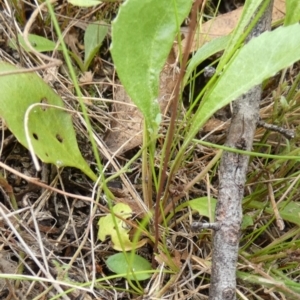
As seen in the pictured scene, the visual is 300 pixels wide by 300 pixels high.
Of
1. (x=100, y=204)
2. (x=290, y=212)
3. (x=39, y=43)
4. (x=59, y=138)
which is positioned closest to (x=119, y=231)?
(x=100, y=204)

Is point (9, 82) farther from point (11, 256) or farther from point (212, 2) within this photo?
point (212, 2)

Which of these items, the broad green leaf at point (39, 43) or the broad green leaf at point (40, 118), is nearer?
the broad green leaf at point (40, 118)

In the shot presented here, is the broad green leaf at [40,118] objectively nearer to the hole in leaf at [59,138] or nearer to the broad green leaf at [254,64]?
the hole in leaf at [59,138]

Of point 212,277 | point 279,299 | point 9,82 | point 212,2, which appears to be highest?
point 9,82

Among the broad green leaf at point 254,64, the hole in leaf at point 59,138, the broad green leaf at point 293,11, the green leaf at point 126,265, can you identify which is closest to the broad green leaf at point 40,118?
the hole in leaf at point 59,138

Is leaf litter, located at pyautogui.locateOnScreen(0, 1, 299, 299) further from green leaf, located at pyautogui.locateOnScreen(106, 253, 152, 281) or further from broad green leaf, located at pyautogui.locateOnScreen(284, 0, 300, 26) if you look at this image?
broad green leaf, located at pyautogui.locateOnScreen(284, 0, 300, 26)

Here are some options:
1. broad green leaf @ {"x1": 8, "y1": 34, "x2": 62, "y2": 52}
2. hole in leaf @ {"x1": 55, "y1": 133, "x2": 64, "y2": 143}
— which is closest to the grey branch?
hole in leaf @ {"x1": 55, "y1": 133, "x2": 64, "y2": 143}

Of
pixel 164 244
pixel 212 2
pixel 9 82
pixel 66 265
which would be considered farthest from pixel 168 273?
pixel 212 2
